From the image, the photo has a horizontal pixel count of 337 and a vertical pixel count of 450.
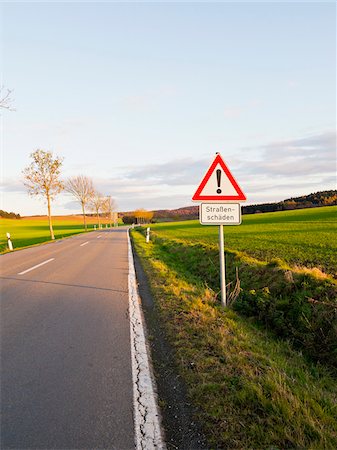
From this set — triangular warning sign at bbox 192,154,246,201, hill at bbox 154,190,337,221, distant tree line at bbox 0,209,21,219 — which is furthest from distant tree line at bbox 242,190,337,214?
distant tree line at bbox 0,209,21,219

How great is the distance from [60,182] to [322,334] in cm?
3000

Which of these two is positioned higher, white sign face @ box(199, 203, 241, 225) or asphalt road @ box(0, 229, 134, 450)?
white sign face @ box(199, 203, 241, 225)

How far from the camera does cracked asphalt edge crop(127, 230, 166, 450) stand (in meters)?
2.46

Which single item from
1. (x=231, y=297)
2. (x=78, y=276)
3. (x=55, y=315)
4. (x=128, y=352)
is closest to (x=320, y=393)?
(x=128, y=352)

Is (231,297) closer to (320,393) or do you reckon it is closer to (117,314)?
(117,314)

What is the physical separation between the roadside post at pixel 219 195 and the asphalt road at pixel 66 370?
7.89ft

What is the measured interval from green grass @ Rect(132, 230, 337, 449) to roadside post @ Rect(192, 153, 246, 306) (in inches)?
67.9

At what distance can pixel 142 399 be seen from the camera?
298 centimetres

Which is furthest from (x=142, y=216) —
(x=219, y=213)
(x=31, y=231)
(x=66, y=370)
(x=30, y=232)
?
(x=66, y=370)

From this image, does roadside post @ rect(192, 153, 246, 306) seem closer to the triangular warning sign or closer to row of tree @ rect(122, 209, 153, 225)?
the triangular warning sign

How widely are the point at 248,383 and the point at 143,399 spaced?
107cm

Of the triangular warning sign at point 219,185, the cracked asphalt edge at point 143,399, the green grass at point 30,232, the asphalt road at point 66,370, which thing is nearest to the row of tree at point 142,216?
the green grass at point 30,232

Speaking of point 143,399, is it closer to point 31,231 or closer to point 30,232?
point 30,232

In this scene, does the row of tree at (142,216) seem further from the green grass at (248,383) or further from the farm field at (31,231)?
the green grass at (248,383)
